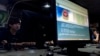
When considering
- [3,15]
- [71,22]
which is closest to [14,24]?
[3,15]

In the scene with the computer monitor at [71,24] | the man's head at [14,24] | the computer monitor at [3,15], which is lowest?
the computer monitor at [71,24]

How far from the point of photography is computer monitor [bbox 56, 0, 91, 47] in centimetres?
68

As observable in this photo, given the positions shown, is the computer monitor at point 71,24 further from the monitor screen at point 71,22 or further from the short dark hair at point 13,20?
the short dark hair at point 13,20

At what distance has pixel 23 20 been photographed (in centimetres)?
329

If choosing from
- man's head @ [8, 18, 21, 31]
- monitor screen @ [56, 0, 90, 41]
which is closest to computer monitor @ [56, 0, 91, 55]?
monitor screen @ [56, 0, 90, 41]

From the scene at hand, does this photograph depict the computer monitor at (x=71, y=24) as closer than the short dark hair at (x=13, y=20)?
Yes

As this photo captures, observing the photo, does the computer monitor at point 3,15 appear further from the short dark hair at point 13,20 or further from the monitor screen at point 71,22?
the monitor screen at point 71,22

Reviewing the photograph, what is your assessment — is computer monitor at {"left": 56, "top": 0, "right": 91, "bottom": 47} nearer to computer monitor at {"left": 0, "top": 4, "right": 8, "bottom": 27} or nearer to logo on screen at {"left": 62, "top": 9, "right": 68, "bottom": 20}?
logo on screen at {"left": 62, "top": 9, "right": 68, "bottom": 20}

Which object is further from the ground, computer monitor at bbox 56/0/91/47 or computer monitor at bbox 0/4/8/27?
computer monitor at bbox 0/4/8/27

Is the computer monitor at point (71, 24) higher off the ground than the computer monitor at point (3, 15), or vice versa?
the computer monitor at point (3, 15)

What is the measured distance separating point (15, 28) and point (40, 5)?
3.35 ft

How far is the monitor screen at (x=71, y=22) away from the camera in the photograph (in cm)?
68

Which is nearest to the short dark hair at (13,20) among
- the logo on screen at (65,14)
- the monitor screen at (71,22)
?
the monitor screen at (71,22)

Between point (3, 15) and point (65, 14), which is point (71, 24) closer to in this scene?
point (65, 14)
